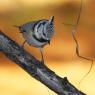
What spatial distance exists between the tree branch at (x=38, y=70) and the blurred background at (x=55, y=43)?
0.36 m

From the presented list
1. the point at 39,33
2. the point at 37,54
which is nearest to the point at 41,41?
the point at 39,33

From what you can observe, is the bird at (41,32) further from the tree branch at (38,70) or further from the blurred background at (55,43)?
the blurred background at (55,43)

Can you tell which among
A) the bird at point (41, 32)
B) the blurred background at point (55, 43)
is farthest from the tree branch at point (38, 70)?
the blurred background at point (55, 43)

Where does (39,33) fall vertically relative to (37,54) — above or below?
above

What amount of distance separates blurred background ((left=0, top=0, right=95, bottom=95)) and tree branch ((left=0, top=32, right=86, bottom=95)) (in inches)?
14.3

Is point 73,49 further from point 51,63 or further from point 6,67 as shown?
point 6,67

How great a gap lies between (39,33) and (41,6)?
1.63ft

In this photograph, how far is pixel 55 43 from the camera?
1.02 m

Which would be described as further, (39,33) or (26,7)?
(26,7)

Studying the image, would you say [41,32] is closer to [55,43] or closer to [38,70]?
[38,70]

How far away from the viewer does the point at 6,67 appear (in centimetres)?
99

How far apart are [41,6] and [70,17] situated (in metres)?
0.10

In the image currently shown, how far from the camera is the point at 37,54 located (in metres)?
0.98

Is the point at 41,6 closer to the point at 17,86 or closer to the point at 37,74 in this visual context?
the point at 17,86
